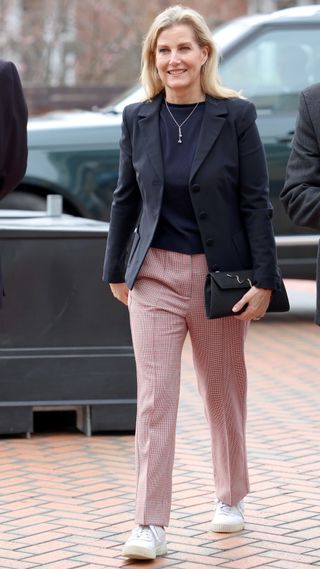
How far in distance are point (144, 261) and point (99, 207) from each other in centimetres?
521

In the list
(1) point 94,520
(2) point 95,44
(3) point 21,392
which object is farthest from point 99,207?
(2) point 95,44

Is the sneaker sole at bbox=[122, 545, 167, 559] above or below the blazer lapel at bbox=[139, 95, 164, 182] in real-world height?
below

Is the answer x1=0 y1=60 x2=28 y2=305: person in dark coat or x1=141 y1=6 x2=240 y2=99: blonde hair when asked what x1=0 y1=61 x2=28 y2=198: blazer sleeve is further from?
x1=141 y1=6 x2=240 y2=99: blonde hair

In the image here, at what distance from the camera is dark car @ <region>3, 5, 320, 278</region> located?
33.1 feet

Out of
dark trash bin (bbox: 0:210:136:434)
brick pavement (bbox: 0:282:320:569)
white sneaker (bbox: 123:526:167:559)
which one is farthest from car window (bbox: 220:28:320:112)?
white sneaker (bbox: 123:526:167:559)

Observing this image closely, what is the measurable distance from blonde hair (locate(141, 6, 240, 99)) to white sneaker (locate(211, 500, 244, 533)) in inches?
57.8

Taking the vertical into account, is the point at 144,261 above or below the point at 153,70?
below

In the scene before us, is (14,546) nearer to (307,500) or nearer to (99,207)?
(307,500)

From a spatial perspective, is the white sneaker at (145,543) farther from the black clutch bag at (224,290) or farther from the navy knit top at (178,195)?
the navy knit top at (178,195)

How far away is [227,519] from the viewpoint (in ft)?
17.1

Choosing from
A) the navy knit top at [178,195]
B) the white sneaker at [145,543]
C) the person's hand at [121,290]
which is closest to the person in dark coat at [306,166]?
the navy knit top at [178,195]

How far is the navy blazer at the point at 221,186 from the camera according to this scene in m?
4.84

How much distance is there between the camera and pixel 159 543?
488 cm

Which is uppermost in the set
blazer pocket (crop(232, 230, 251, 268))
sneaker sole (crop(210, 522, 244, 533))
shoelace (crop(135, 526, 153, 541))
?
blazer pocket (crop(232, 230, 251, 268))
